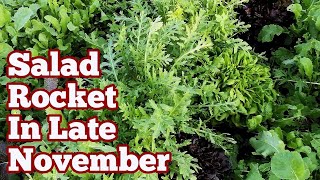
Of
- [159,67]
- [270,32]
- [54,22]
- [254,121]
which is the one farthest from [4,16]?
[270,32]

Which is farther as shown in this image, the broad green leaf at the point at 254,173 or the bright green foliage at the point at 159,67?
the broad green leaf at the point at 254,173

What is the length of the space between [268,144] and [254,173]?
0.15 metres

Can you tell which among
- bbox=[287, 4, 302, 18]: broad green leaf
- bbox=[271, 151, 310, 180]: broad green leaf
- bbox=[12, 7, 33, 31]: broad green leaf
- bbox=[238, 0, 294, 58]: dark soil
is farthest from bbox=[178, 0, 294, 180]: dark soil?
bbox=[12, 7, 33, 31]: broad green leaf

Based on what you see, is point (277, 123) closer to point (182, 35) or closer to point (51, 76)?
point (182, 35)

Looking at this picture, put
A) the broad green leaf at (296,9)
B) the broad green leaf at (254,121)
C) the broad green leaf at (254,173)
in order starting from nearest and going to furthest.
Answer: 1. the broad green leaf at (254,173)
2. the broad green leaf at (254,121)
3. the broad green leaf at (296,9)

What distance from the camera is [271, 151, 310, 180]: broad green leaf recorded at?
70.7 inches

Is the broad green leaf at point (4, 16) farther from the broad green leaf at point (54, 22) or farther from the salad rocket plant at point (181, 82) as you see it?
the broad green leaf at point (54, 22)

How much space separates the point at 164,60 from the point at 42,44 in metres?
0.65

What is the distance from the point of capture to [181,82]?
6.34 ft

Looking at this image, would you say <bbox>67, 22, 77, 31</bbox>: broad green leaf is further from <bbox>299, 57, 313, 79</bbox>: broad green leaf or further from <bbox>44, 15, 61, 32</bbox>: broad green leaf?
<bbox>299, 57, 313, 79</bbox>: broad green leaf

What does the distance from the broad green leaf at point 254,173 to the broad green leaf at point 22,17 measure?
1200 millimetres

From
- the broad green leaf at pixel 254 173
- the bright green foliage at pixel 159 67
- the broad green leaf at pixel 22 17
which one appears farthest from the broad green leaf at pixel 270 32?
the broad green leaf at pixel 22 17

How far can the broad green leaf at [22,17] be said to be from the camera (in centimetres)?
212

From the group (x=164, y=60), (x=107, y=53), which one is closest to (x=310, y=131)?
(x=164, y=60)
